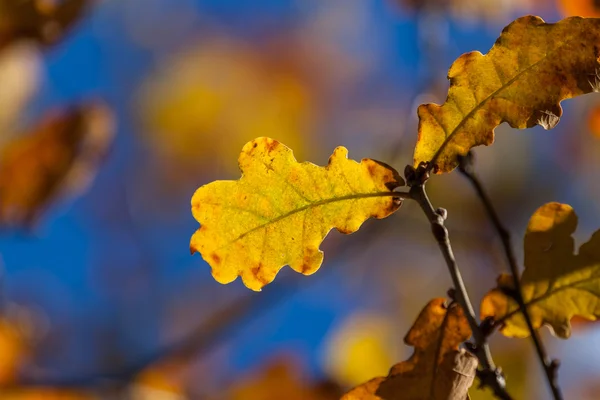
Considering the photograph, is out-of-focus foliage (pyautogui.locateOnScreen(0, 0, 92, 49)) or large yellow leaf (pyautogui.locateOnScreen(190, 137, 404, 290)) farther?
out-of-focus foliage (pyautogui.locateOnScreen(0, 0, 92, 49))

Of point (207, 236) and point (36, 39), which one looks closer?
point (207, 236)

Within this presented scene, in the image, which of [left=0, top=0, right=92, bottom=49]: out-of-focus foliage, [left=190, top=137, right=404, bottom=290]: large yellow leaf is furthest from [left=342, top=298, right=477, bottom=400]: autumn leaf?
[left=0, top=0, right=92, bottom=49]: out-of-focus foliage

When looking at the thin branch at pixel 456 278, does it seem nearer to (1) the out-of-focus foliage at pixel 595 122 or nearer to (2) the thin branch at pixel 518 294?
(2) the thin branch at pixel 518 294

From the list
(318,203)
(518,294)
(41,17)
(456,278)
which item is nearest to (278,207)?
(318,203)

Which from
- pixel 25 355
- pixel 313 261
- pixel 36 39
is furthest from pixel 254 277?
pixel 25 355

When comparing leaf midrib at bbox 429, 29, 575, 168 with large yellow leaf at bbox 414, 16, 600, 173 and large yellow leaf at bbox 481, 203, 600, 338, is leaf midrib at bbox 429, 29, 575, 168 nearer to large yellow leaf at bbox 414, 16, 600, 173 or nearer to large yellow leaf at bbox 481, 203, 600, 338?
large yellow leaf at bbox 414, 16, 600, 173

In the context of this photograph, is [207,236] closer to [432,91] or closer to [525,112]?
[525,112]

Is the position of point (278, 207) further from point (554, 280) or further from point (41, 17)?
→ point (41, 17)
